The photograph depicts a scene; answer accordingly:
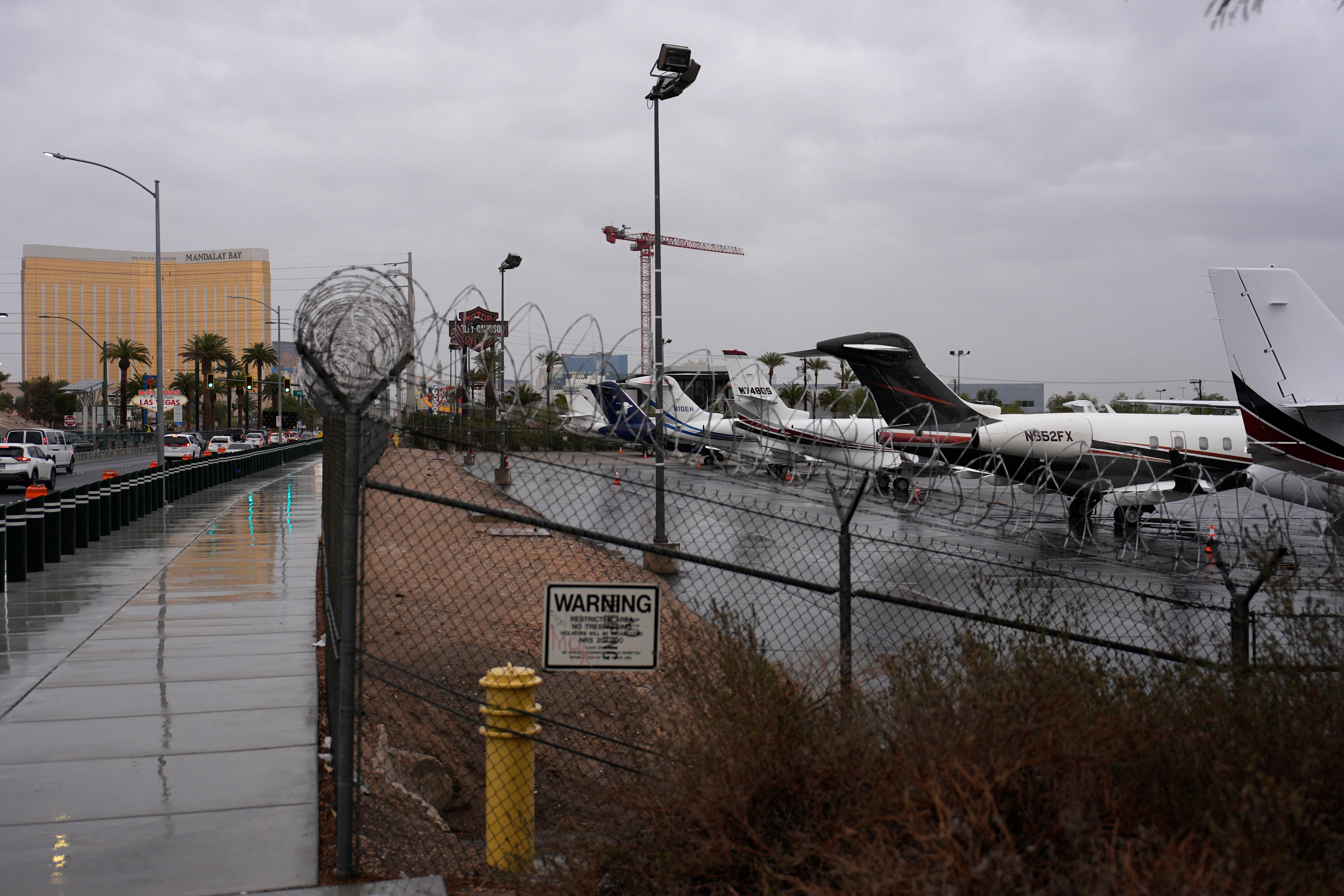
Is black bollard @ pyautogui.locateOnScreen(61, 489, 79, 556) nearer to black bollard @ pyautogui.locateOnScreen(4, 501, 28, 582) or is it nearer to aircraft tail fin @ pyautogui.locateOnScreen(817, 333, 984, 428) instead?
black bollard @ pyautogui.locateOnScreen(4, 501, 28, 582)

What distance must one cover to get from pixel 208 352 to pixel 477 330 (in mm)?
92292

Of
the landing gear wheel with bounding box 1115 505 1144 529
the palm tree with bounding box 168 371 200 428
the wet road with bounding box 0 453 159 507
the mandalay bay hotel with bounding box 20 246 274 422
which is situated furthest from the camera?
the mandalay bay hotel with bounding box 20 246 274 422

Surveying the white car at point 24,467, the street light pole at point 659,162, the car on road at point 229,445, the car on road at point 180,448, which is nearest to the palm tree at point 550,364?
the street light pole at point 659,162

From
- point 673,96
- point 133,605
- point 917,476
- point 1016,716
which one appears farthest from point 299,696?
point 673,96

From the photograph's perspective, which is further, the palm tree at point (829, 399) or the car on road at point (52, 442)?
the car on road at point (52, 442)

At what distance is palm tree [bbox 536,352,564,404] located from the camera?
6.41 metres

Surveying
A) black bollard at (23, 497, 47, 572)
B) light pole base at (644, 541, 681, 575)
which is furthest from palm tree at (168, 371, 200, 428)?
light pole base at (644, 541, 681, 575)

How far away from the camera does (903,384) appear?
85.7 feet

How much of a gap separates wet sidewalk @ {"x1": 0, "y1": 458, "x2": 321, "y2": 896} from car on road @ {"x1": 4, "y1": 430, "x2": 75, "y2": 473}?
30.0m

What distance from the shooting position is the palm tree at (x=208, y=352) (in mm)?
90250

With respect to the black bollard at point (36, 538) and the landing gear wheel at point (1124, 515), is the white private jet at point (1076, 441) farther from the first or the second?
the black bollard at point (36, 538)

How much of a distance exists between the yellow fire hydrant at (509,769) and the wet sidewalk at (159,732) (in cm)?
87

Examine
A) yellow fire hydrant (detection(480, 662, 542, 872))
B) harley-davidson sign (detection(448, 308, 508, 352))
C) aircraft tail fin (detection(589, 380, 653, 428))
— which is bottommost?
→ yellow fire hydrant (detection(480, 662, 542, 872))

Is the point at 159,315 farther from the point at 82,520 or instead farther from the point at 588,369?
the point at 588,369
